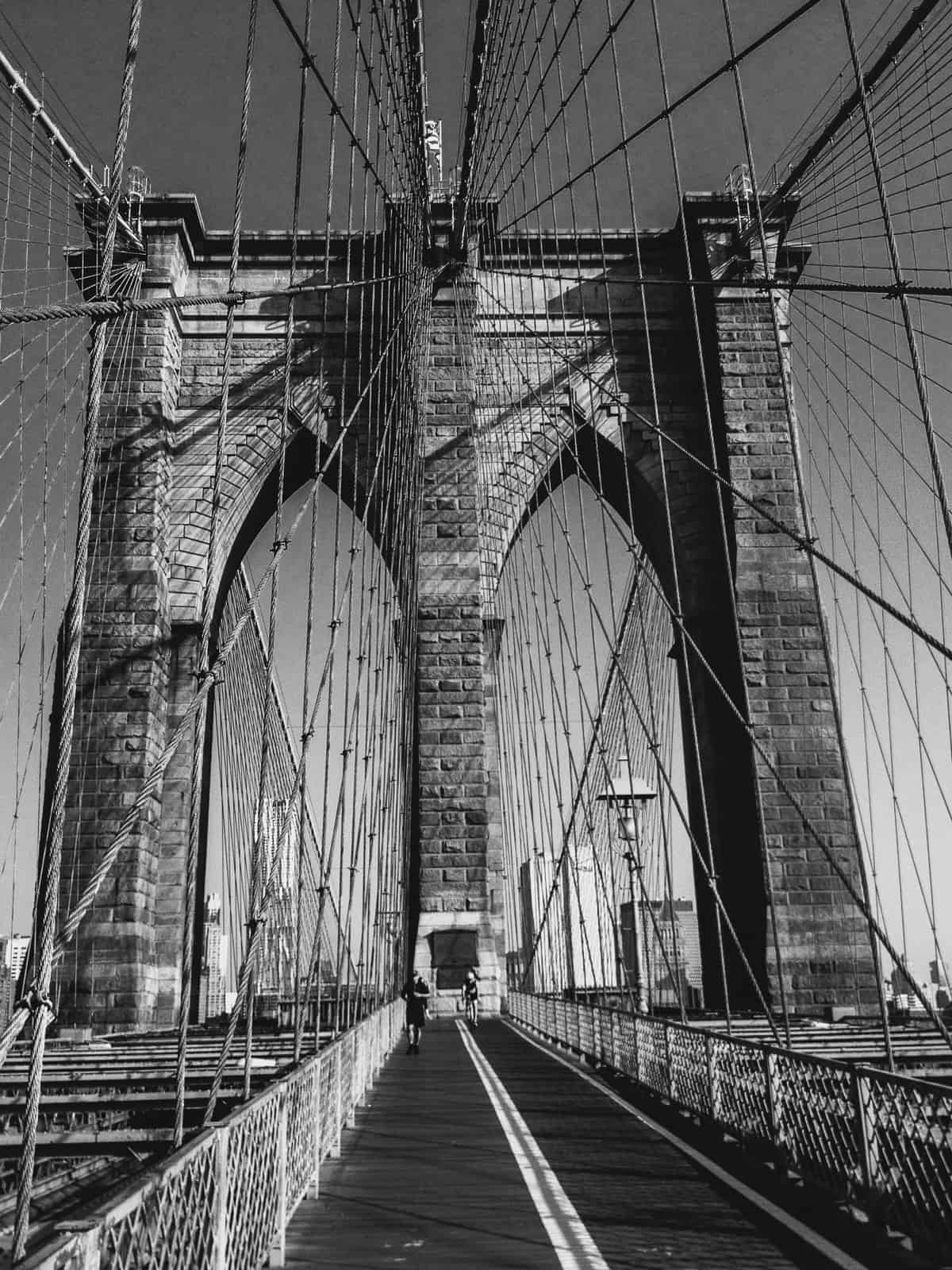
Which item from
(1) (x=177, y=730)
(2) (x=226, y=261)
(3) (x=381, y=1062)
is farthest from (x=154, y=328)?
(1) (x=177, y=730)

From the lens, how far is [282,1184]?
12.5 ft

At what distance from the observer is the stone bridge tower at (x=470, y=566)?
15625 millimetres

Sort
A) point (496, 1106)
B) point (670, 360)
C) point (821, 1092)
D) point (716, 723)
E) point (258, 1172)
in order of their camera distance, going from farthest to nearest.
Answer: point (670, 360) < point (716, 723) < point (496, 1106) < point (821, 1092) < point (258, 1172)

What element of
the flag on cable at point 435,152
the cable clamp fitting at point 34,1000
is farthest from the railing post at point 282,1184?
the flag on cable at point 435,152

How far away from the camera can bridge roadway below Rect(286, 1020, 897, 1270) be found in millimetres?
3662

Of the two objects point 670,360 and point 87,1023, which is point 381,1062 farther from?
point 670,360

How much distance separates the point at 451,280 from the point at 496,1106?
609 inches

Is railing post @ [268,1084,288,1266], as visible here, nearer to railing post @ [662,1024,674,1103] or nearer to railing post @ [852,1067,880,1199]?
railing post @ [852,1067,880,1199]

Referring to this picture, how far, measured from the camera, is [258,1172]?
350cm

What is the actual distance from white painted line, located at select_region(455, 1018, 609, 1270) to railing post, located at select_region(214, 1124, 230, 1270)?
3.74 ft

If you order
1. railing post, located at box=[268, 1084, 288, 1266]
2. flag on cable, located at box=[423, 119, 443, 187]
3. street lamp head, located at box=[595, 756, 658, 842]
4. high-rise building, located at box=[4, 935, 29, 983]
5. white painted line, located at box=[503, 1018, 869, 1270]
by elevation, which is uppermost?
flag on cable, located at box=[423, 119, 443, 187]

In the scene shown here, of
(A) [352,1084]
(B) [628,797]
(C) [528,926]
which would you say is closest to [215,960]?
(C) [528,926]

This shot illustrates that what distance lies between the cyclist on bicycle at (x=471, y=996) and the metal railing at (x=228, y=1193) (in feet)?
34.1

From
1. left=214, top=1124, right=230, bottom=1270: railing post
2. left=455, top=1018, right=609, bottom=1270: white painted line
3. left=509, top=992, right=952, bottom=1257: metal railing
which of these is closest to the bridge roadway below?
left=455, top=1018, right=609, bottom=1270: white painted line
